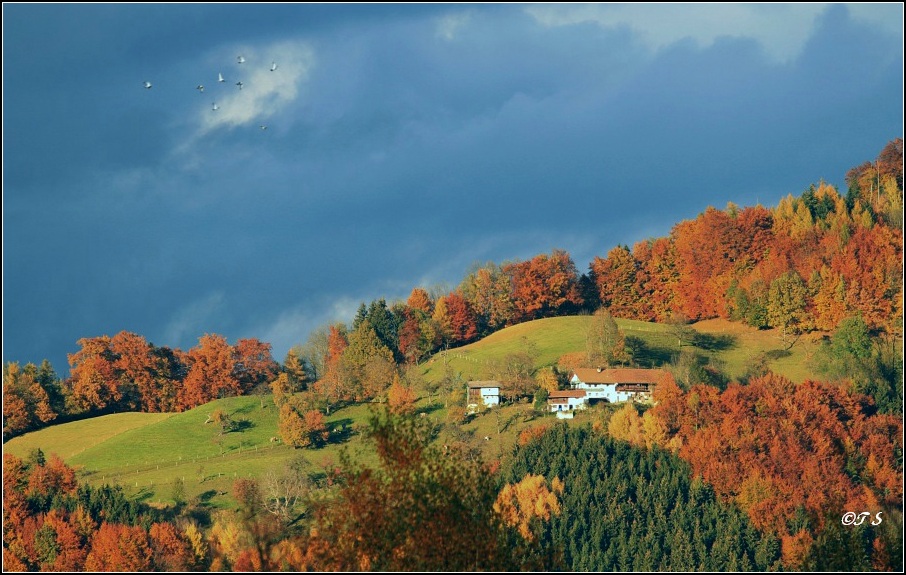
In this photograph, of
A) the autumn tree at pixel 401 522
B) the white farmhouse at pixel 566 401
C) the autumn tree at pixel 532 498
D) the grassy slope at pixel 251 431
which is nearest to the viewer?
the autumn tree at pixel 401 522

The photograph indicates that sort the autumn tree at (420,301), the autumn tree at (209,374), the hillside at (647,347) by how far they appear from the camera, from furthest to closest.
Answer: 1. the autumn tree at (420,301)
2. the autumn tree at (209,374)
3. the hillside at (647,347)

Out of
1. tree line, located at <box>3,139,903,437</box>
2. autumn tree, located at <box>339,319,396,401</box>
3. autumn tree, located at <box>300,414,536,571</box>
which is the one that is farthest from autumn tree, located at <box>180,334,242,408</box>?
autumn tree, located at <box>300,414,536,571</box>

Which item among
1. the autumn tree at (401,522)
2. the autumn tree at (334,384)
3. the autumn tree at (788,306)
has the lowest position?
the autumn tree at (401,522)

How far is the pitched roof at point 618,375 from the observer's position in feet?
437

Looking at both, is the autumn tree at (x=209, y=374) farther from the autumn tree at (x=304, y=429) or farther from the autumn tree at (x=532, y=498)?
the autumn tree at (x=532, y=498)

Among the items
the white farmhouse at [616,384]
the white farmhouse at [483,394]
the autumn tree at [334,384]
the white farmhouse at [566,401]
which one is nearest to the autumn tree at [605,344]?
the white farmhouse at [616,384]

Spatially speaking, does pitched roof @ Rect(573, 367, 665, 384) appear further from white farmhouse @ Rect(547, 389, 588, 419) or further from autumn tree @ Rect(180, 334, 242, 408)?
autumn tree @ Rect(180, 334, 242, 408)

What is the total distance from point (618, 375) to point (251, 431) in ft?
137

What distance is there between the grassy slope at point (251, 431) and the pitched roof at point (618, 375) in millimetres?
8773

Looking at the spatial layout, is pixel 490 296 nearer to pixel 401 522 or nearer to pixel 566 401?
pixel 566 401

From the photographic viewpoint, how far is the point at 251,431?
137m

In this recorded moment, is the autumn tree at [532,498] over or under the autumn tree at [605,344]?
under

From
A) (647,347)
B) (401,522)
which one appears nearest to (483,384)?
(647,347)

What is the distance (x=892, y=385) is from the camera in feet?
439
